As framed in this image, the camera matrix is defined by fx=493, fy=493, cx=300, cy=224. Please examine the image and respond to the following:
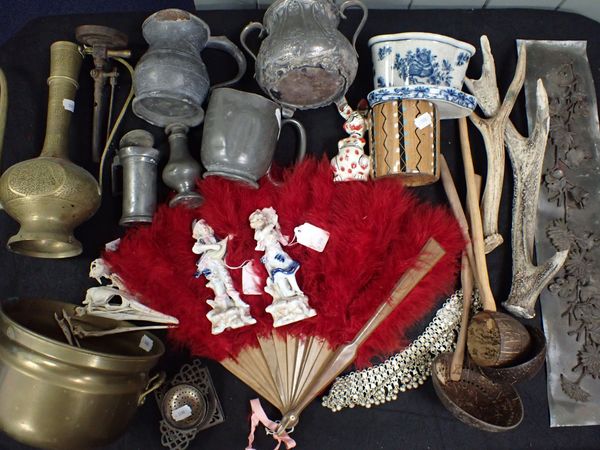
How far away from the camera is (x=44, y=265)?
1.42 meters

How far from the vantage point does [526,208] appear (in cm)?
134

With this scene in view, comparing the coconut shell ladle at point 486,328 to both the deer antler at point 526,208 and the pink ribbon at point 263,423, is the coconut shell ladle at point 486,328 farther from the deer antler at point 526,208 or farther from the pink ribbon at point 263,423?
the pink ribbon at point 263,423

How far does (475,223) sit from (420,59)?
1.48 ft

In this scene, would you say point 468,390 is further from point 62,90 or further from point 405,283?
point 62,90

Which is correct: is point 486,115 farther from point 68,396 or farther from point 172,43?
point 68,396

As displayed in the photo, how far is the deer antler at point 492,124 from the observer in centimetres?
134

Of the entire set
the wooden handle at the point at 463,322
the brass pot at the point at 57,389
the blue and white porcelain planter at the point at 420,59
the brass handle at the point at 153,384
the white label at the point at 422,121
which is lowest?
the brass handle at the point at 153,384

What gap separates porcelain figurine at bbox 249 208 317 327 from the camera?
3.93 feet

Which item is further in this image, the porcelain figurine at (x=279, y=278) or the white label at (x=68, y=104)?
the white label at (x=68, y=104)

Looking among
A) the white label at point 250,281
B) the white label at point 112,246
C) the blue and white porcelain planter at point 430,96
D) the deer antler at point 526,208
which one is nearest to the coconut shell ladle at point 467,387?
the deer antler at point 526,208

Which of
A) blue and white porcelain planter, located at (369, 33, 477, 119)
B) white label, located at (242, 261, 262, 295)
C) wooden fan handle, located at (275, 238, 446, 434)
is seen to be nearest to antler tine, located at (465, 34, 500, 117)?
blue and white porcelain planter, located at (369, 33, 477, 119)

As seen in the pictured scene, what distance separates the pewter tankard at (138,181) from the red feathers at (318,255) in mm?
36

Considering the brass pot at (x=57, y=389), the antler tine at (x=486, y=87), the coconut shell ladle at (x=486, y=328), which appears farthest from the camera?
the antler tine at (x=486, y=87)

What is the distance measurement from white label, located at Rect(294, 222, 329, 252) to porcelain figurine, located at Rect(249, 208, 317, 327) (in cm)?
5
